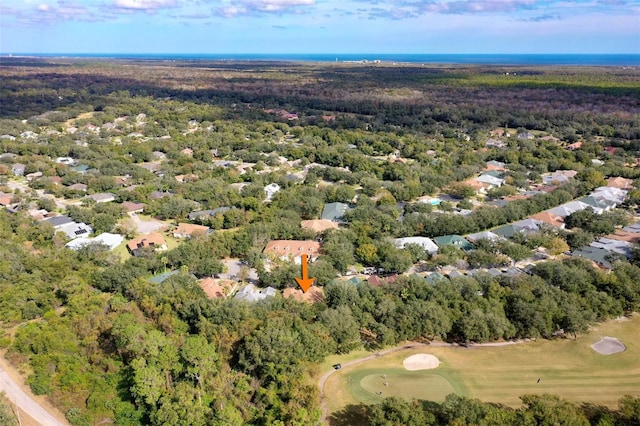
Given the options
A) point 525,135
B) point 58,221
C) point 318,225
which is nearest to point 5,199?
point 58,221

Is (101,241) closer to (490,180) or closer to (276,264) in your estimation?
(276,264)

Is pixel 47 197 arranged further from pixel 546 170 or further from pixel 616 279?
pixel 546 170

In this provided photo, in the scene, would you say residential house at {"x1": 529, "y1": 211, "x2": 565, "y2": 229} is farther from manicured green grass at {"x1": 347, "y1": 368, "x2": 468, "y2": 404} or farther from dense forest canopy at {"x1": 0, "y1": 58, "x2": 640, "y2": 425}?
→ manicured green grass at {"x1": 347, "y1": 368, "x2": 468, "y2": 404}

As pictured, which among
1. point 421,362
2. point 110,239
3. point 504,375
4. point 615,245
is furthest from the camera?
point 110,239

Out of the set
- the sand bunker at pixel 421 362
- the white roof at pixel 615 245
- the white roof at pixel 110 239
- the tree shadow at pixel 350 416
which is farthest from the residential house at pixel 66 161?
the white roof at pixel 615 245

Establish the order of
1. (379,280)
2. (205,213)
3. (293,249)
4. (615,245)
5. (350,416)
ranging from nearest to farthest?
(350,416), (379,280), (293,249), (615,245), (205,213)

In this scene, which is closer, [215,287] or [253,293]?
[253,293]

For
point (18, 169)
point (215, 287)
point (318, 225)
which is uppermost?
point (18, 169)

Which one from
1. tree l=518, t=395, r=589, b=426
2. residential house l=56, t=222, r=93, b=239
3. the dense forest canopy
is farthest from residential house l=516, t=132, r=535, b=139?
residential house l=56, t=222, r=93, b=239
